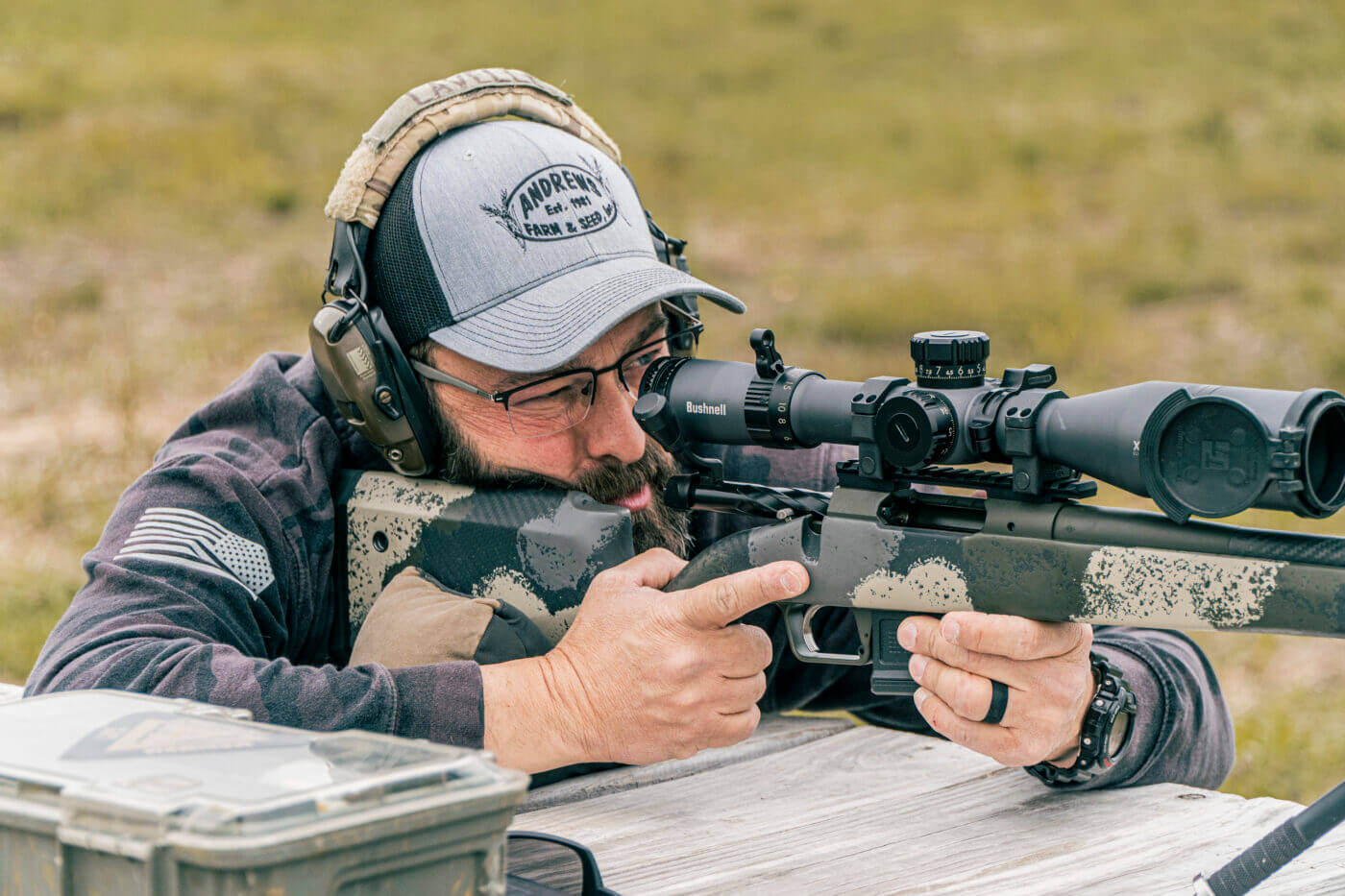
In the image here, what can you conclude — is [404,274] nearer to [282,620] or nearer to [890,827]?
[282,620]

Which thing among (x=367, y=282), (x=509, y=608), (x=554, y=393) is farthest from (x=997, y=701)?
(x=367, y=282)

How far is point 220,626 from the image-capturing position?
2.69m

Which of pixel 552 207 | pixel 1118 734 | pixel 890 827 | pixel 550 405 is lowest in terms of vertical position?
pixel 890 827

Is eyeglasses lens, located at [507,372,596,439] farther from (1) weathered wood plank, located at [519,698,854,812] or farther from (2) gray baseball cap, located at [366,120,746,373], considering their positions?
(1) weathered wood plank, located at [519,698,854,812]

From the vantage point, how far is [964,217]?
12477 mm

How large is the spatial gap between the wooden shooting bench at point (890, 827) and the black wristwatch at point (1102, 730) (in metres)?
0.06

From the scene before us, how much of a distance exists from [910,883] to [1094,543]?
672 mm

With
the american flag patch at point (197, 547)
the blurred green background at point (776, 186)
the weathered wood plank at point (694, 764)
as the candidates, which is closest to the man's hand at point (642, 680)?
the weathered wood plank at point (694, 764)

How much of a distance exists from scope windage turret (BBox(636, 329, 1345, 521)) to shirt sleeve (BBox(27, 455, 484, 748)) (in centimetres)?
70

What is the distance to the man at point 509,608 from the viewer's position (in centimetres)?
246

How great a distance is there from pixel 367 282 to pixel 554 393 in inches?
19.8

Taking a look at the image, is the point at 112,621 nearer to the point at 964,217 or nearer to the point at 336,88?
the point at 964,217

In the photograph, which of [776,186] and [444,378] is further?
[776,186]

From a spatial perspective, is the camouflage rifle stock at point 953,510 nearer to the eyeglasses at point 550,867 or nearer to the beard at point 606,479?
the beard at point 606,479
